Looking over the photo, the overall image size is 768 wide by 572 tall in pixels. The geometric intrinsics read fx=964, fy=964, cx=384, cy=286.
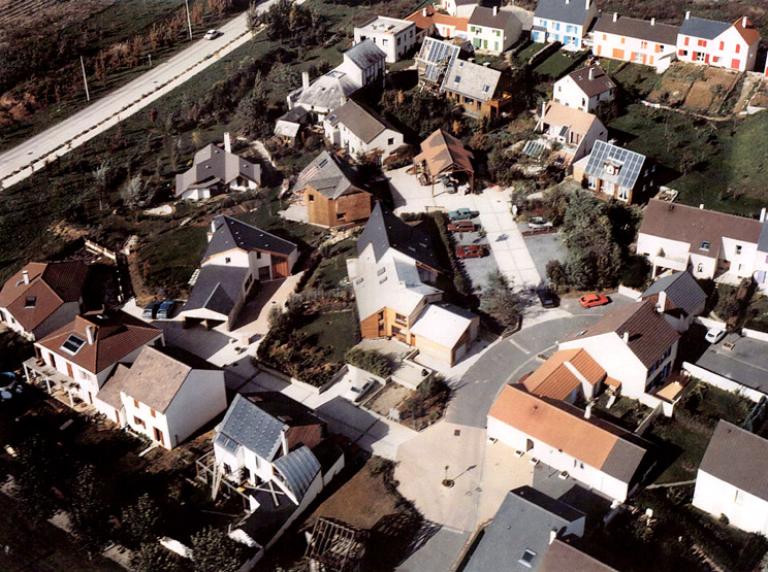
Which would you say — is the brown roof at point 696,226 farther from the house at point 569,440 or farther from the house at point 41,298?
the house at point 41,298

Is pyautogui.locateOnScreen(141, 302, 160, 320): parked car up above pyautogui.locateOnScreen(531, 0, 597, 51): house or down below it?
below

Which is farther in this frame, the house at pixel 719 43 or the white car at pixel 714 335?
the house at pixel 719 43

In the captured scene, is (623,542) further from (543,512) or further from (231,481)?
(231,481)

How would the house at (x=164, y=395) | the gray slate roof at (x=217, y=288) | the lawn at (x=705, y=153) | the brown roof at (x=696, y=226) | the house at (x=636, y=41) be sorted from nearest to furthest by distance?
the house at (x=164, y=395), the brown roof at (x=696, y=226), the gray slate roof at (x=217, y=288), the lawn at (x=705, y=153), the house at (x=636, y=41)

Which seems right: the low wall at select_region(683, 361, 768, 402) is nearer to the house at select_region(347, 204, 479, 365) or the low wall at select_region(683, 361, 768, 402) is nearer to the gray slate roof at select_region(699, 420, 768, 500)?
the gray slate roof at select_region(699, 420, 768, 500)

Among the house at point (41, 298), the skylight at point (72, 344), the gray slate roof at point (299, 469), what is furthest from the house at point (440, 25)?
the gray slate roof at point (299, 469)

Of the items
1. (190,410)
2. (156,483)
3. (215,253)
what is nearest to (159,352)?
(190,410)

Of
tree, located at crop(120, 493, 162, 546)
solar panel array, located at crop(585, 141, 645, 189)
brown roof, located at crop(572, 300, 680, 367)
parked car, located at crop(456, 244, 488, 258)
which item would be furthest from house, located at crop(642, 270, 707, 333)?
tree, located at crop(120, 493, 162, 546)
